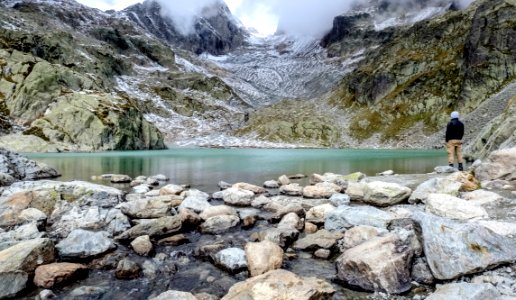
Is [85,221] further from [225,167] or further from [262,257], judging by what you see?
[225,167]

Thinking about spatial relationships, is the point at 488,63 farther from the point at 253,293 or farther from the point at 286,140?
the point at 253,293

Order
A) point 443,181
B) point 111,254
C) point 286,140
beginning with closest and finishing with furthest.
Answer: point 111,254 < point 443,181 < point 286,140

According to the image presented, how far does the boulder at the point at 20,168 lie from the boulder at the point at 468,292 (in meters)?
31.7

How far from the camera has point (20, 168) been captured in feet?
100

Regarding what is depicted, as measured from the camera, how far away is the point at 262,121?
19675cm

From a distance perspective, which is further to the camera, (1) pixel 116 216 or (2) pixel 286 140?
(2) pixel 286 140

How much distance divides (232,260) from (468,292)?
20.8 ft

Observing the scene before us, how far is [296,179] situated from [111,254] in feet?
76.0

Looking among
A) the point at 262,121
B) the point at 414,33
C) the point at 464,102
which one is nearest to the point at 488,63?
the point at 464,102

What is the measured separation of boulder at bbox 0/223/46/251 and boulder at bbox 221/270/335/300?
8585 millimetres

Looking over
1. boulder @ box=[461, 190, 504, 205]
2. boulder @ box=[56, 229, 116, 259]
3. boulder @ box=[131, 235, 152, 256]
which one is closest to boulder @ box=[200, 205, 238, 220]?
boulder @ box=[131, 235, 152, 256]

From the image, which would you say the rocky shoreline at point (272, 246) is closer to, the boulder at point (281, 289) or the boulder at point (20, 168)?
the boulder at point (281, 289)

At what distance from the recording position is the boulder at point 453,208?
39.1ft

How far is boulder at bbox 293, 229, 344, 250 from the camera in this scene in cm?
1188
